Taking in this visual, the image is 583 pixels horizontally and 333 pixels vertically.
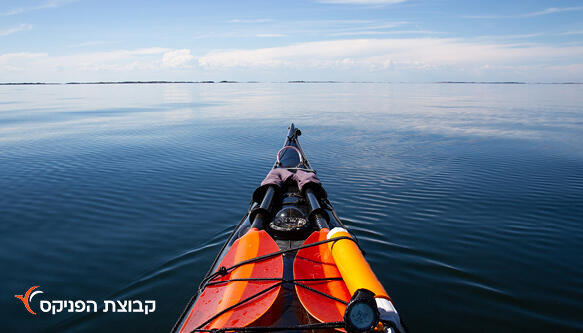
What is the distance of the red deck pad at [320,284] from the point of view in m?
4.16

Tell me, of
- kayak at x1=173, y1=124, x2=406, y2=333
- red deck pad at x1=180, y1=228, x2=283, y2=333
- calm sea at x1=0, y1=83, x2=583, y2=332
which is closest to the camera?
kayak at x1=173, y1=124, x2=406, y2=333

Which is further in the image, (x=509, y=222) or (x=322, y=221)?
(x=509, y=222)

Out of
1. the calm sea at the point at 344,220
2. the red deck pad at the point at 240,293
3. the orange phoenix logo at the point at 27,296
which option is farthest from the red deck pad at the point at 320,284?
the orange phoenix logo at the point at 27,296

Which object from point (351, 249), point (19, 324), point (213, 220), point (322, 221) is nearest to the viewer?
point (351, 249)

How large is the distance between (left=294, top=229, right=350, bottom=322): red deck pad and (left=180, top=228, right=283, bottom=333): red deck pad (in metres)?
0.37

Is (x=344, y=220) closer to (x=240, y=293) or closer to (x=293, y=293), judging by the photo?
(x=293, y=293)

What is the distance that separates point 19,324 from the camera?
20.8 feet

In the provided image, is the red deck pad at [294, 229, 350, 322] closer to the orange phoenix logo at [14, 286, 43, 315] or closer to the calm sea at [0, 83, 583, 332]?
the calm sea at [0, 83, 583, 332]

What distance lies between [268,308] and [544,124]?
39095 millimetres

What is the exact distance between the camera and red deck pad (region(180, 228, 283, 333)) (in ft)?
13.4

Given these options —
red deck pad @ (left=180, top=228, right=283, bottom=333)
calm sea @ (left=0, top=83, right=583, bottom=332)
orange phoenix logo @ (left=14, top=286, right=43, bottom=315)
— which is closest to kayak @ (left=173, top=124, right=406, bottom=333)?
red deck pad @ (left=180, top=228, right=283, bottom=333)

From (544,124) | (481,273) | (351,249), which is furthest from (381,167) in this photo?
(544,124)

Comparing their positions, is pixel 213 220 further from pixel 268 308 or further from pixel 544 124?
pixel 544 124

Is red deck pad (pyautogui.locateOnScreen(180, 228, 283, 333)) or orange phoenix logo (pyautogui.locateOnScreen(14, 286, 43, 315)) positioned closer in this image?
red deck pad (pyautogui.locateOnScreen(180, 228, 283, 333))
